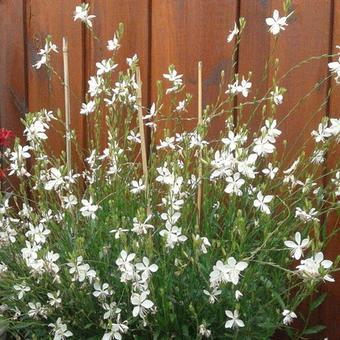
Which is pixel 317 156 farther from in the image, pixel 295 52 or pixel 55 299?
pixel 55 299

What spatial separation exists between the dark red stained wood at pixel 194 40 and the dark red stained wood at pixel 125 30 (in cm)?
4

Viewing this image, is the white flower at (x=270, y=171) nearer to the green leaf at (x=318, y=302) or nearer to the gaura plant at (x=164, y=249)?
the gaura plant at (x=164, y=249)

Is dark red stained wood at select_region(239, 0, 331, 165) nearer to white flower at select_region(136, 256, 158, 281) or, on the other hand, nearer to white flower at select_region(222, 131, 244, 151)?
white flower at select_region(222, 131, 244, 151)

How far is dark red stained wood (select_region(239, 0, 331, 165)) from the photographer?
7.04 ft

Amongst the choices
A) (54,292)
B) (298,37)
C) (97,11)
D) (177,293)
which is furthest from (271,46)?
(54,292)

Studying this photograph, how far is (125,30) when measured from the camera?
2432mm

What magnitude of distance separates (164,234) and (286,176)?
20.6 inches

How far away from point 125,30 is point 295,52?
0.61 metres

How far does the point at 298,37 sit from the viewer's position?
217 cm

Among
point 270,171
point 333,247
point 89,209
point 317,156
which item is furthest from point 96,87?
point 333,247

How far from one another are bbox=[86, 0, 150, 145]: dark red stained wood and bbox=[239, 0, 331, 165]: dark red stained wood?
342 mm

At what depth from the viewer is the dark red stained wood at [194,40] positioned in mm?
2279

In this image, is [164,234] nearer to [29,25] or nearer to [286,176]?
[286,176]

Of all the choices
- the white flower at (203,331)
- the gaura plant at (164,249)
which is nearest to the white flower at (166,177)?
the gaura plant at (164,249)
